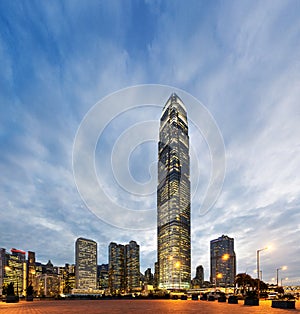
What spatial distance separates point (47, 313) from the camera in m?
20.3

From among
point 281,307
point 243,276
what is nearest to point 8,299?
point 281,307

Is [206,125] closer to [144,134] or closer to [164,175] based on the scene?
[144,134]

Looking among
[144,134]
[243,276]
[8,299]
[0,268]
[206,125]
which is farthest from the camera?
[0,268]

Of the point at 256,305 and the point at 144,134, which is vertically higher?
the point at 144,134

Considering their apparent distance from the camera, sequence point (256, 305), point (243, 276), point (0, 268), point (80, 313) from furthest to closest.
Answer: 1. point (0, 268)
2. point (243, 276)
3. point (256, 305)
4. point (80, 313)

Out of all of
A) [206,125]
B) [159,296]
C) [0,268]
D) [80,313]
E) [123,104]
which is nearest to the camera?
[123,104]

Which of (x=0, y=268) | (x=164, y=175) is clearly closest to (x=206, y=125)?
(x=164, y=175)

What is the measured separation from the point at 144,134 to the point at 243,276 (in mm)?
75740

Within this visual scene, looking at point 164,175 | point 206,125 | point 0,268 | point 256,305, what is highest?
point 164,175

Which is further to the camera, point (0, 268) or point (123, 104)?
point (0, 268)

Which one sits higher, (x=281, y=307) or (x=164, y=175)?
(x=164, y=175)

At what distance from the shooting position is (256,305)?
2970 centimetres

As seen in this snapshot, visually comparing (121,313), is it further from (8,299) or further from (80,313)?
(8,299)

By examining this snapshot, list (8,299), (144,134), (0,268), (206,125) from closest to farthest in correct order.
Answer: (206,125), (144,134), (8,299), (0,268)
